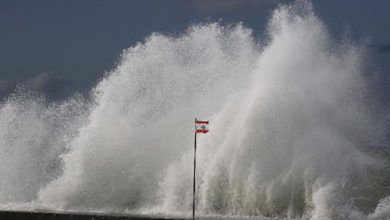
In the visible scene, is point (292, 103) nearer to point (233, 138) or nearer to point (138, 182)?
point (233, 138)

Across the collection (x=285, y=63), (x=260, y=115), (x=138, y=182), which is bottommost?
A: (x=138, y=182)

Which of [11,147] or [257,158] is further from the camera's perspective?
[11,147]

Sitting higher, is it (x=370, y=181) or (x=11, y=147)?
(x=11, y=147)

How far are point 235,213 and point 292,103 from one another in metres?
5.85

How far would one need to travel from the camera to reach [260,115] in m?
27.0

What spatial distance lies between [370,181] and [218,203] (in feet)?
22.7

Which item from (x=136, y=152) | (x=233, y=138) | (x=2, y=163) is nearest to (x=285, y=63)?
(x=233, y=138)

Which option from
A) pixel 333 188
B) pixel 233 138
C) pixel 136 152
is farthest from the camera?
pixel 136 152

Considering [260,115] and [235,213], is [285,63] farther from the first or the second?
[235,213]

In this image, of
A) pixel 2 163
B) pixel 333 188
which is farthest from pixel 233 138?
pixel 2 163

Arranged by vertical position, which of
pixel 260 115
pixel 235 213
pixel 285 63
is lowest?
pixel 235 213

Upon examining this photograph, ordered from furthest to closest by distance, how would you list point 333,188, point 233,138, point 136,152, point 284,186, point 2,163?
point 2,163 < point 136,152 < point 233,138 < point 284,186 < point 333,188

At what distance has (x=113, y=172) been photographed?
98.2 ft

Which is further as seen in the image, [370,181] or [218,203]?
[370,181]
